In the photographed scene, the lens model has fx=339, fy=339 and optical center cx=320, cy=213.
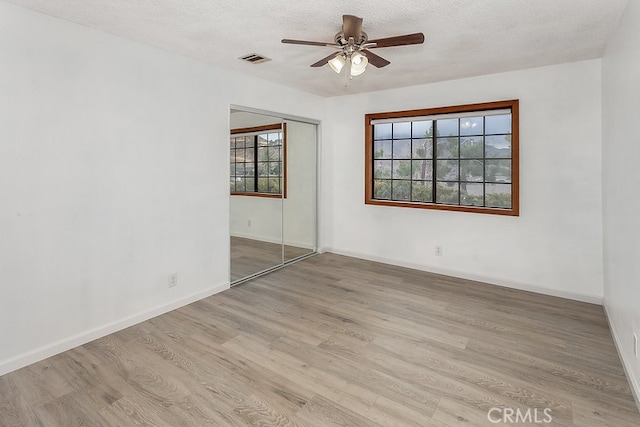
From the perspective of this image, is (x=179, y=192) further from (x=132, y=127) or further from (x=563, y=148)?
(x=563, y=148)

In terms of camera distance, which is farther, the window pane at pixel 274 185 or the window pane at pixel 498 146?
the window pane at pixel 274 185

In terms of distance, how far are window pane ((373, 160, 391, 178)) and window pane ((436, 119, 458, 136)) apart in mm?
829

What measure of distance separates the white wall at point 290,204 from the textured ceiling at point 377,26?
3.42ft

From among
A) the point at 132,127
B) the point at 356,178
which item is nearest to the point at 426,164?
the point at 356,178

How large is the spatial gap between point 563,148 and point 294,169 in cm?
320

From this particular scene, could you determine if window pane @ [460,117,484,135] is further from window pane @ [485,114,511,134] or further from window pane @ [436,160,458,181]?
window pane @ [436,160,458,181]

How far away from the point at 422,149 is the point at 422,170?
0.29 m

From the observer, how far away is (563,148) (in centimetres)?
354

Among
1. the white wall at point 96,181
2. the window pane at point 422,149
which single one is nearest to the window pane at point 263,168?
the white wall at point 96,181

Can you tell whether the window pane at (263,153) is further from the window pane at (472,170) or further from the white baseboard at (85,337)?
the window pane at (472,170)

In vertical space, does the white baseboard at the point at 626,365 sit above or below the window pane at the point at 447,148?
below

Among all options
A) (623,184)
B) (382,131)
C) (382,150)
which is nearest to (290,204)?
(382,150)

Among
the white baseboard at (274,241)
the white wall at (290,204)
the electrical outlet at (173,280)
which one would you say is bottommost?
the electrical outlet at (173,280)

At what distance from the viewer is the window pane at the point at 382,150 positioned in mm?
4949
